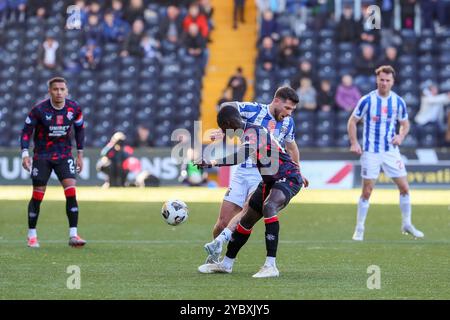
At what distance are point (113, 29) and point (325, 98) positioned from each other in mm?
6916

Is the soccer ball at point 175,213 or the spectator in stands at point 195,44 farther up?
the spectator in stands at point 195,44

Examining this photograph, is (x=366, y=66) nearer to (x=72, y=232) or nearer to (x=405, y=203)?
(x=405, y=203)

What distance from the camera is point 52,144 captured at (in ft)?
46.5

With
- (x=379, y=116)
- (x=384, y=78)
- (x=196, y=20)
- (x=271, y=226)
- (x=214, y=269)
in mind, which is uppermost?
(x=196, y=20)

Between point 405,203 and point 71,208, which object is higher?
point 71,208

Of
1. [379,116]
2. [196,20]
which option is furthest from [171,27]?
[379,116]

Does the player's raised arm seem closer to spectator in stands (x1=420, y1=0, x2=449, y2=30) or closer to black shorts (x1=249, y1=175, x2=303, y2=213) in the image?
black shorts (x1=249, y1=175, x2=303, y2=213)

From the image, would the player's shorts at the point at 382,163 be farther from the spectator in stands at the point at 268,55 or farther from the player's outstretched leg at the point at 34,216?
the spectator in stands at the point at 268,55

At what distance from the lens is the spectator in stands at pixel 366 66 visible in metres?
29.1

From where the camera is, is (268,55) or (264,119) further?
(268,55)

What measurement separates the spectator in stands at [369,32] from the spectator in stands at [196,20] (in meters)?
4.47

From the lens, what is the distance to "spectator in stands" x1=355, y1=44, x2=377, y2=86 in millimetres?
29141

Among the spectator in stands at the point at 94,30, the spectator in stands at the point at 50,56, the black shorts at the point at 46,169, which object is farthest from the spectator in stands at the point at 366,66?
the black shorts at the point at 46,169

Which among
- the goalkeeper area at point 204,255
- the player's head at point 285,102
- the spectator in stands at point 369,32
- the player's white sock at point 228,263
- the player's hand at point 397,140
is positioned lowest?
the goalkeeper area at point 204,255
